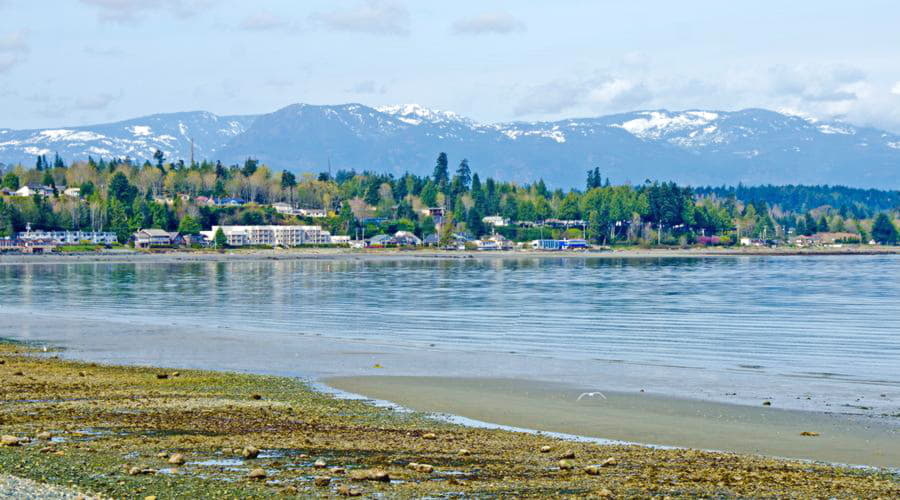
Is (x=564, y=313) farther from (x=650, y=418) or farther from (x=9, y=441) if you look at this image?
(x=9, y=441)

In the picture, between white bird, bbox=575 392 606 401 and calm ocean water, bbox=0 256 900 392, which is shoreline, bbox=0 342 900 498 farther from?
calm ocean water, bbox=0 256 900 392

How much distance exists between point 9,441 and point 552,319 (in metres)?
36.5

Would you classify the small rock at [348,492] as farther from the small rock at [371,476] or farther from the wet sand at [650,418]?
the wet sand at [650,418]

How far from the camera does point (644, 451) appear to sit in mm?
16844

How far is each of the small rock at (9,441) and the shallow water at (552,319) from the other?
13858mm

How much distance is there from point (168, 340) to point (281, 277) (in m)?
63.3

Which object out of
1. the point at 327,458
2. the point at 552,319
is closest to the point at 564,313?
the point at 552,319

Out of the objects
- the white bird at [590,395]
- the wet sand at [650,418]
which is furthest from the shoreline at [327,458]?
the white bird at [590,395]

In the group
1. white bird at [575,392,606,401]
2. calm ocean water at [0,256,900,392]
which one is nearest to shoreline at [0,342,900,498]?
white bird at [575,392,606,401]

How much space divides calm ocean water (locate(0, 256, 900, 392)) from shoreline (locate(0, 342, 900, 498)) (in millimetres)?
13665

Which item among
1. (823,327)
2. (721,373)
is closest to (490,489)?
(721,373)

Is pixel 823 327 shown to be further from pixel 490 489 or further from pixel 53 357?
pixel 490 489

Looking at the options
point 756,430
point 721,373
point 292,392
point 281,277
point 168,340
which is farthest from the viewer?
point 281,277

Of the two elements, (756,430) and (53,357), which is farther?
(53,357)
